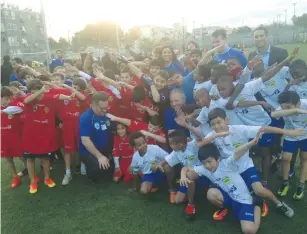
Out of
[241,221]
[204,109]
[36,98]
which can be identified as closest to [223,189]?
[241,221]

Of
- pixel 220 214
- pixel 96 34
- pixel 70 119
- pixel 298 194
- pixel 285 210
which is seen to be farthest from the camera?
pixel 96 34

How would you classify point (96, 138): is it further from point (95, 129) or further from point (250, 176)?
point (250, 176)

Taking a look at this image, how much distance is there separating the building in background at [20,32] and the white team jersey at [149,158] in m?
25.1

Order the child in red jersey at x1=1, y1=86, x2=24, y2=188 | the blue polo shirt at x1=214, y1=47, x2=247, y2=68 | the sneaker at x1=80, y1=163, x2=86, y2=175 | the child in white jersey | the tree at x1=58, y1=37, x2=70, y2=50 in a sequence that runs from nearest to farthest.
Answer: the child in white jersey < the child in red jersey at x1=1, y1=86, x2=24, y2=188 < the blue polo shirt at x1=214, y1=47, x2=247, y2=68 < the sneaker at x1=80, y1=163, x2=86, y2=175 < the tree at x1=58, y1=37, x2=70, y2=50

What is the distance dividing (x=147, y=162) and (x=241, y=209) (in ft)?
4.86

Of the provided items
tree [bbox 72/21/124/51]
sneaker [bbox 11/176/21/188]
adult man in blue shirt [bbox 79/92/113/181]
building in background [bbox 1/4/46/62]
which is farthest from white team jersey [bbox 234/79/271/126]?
tree [bbox 72/21/124/51]

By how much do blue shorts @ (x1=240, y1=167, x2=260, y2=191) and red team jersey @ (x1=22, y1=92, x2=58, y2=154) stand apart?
9.68 ft

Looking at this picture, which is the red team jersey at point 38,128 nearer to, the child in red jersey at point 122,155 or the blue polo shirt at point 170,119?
the child in red jersey at point 122,155

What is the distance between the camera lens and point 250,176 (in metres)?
3.38

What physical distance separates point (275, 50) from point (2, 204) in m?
4.67

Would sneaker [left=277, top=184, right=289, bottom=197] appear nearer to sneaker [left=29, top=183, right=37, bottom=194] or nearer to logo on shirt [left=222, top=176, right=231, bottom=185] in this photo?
logo on shirt [left=222, top=176, right=231, bottom=185]

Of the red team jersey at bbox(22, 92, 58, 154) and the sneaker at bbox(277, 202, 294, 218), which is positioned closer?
the sneaker at bbox(277, 202, 294, 218)

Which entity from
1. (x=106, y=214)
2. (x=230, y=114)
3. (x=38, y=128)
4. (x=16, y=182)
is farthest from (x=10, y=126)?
(x=230, y=114)

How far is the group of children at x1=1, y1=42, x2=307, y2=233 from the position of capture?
3365 mm
